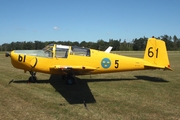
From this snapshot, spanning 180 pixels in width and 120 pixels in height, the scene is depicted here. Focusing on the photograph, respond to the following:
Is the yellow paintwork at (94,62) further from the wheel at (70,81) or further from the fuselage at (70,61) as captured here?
the wheel at (70,81)

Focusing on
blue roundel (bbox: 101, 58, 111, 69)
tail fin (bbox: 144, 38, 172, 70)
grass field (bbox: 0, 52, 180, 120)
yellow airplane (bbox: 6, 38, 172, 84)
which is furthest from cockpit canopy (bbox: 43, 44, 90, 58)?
tail fin (bbox: 144, 38, 172, 70)

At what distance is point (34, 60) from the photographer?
9.07 m

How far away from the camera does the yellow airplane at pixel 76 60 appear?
9039mm

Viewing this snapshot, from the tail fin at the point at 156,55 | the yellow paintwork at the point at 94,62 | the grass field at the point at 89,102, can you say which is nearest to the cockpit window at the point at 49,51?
the yellow paintwork at the point at 94,62

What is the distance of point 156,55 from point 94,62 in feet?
11.7

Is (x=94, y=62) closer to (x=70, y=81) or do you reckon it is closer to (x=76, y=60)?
(x=76, y=60)

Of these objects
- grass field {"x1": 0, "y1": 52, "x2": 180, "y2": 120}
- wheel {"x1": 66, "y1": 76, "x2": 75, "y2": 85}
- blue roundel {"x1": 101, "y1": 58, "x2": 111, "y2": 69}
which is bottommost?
grass field {"x1": 0, "y1": 52, "x2": 180, "y2": 120}

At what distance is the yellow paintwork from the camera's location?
904cm

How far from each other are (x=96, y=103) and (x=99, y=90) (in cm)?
189

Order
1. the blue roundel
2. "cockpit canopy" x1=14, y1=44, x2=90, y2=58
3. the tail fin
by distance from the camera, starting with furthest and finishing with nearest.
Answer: the tail fin → the blue roundel → "cockpit canopy" x1=14, y1=44, x2=90, y2=58

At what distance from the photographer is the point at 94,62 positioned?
9844mm

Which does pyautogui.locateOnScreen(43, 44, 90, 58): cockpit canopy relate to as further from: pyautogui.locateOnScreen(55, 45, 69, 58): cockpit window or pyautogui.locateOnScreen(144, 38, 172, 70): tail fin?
pyautogui.locateOnScreen(144, 38, 172, 70): tail fin

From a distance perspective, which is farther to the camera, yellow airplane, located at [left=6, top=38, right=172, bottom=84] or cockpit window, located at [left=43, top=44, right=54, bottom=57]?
cockpit window, located at [left=43, top=44, right=54, bottom=57]

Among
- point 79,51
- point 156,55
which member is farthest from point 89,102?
point 156,55
